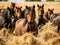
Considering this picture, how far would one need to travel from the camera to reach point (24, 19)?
306 inches

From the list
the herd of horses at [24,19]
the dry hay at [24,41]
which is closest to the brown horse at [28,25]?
the herd of horses at [24,19]

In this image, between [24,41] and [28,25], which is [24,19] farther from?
[24,41]

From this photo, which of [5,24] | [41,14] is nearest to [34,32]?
[5,24]

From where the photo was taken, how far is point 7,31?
8344mm

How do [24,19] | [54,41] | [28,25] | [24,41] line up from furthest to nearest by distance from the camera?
[24,19] → [28,25] → [54,41] → [24,41]

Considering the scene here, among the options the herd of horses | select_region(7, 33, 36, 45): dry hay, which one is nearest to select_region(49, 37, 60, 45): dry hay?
select_region(7, 33, 36, 45): dry hay

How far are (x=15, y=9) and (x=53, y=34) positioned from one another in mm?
2983

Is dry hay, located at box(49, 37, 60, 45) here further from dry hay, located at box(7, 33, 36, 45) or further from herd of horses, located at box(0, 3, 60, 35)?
herd of horses, located at box(0, 3, 60, 35)

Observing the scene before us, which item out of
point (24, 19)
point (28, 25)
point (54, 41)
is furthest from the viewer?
point (24, 19)

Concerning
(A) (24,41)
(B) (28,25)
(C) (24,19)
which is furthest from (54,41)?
(C) (24,19)

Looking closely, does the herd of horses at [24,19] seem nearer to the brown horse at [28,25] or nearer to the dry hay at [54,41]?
the brown horse at [28,25]

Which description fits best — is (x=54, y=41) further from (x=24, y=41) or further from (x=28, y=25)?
(x=28, y=25)

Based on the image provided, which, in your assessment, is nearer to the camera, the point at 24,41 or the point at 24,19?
the point at 24,41

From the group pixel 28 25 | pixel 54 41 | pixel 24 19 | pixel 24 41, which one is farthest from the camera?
pixel 24 19
